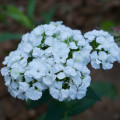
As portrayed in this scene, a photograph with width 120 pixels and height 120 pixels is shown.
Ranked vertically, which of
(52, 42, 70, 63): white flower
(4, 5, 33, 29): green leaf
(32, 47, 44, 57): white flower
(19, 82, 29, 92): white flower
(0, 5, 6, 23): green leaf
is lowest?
(19, 82, 29, 92): white flower

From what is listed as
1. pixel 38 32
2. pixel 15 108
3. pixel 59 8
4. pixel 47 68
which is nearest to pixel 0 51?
pixel 15 108

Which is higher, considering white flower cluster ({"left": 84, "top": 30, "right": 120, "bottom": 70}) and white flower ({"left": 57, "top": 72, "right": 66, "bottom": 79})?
white flower cluster ({"left": 84, "top": 30, "right": 120, "bottom": 70})

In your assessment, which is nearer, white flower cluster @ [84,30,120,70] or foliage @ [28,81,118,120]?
white flower cluster @ [84,30,120,70]

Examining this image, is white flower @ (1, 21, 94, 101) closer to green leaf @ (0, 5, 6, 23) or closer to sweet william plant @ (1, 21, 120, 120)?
sweet william plant @ (1, 21, 120, 120)

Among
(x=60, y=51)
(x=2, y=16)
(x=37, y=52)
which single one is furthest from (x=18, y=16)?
(x=60, y=51)

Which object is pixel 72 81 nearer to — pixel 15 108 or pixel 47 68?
pixel 47 68

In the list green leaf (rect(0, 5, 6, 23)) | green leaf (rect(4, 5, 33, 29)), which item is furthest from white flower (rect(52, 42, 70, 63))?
green leaf (rect(0, 5, 6, 23))

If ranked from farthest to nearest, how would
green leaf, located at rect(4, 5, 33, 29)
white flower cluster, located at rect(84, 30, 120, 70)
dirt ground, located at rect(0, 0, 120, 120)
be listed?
1. green leaf, located at rect(4, 5, 33, 29)
2. dirt ground, located at rect(0, 0, 120, 120)
3. white flower cluster, located at rect(84, 30, 120, 70)
